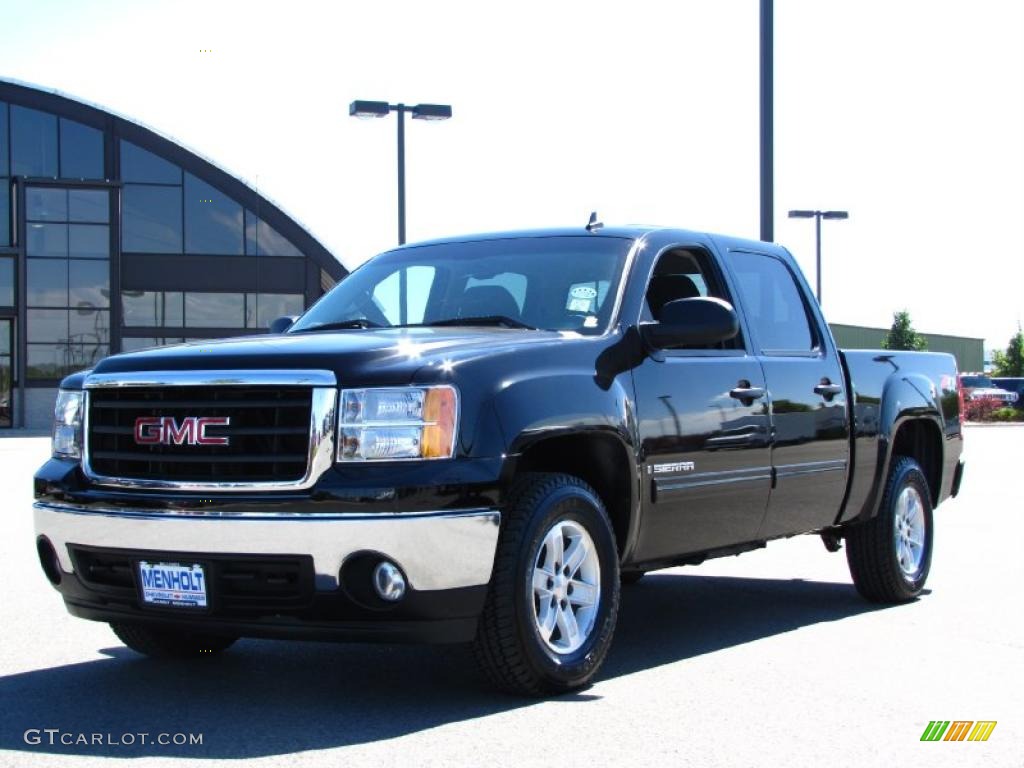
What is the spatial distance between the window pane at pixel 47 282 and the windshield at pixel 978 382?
3544 cm

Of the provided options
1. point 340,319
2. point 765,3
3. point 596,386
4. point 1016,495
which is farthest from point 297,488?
point 1016,495

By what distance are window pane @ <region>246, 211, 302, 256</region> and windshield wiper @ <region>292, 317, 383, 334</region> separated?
132 feet

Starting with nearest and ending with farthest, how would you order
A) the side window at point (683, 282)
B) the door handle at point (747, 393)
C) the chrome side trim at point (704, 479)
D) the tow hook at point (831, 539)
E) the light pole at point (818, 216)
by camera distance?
the chrome side trim at point (704, 479)
the door handle at point (747, 393)
the side window at point (683, 282)
the tow hook at point (831, 539)
the light pole at point (818, 216)

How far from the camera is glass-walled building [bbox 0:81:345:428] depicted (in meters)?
45.2

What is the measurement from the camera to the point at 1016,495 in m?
16.7

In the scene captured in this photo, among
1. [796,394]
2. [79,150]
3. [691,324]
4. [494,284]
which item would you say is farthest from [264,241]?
[691,324]

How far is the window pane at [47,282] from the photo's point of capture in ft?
148

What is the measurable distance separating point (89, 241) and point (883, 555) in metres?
40.4

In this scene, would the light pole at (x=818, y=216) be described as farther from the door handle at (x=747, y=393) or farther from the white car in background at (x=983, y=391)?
the door handle at (x=747, y=393)

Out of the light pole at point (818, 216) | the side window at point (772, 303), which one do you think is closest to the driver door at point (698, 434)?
the side window at point (772, 303)

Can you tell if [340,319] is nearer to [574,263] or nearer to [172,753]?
[574,263]

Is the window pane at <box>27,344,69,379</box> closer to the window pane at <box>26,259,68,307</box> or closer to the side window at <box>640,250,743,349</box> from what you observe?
the window pane at <box>26,259,68,307</box>

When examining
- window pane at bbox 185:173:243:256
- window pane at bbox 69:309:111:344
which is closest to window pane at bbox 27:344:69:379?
window pane at bbox 69:309:111:344

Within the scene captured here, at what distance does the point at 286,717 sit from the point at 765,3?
1179cm
